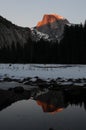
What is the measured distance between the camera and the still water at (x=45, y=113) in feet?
46.8

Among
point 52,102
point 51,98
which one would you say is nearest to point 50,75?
point 51,98

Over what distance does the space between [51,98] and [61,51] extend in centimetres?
7443

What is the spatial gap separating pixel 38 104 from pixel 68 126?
24.0 feet

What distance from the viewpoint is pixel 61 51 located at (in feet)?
321

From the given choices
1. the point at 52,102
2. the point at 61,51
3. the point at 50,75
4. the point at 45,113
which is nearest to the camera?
the point at 45,113

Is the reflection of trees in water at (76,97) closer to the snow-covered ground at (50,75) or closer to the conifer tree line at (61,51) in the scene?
the snow-covered ground at (50,75)

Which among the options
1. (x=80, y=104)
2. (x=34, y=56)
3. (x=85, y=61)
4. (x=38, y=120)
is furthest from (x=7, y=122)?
(x=34, y=56)

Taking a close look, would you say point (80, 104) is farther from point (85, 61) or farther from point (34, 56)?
point (34, 56)

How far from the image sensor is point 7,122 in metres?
15.2

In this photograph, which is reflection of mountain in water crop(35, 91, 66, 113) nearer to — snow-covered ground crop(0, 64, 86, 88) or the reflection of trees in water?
the reflection of trees in water

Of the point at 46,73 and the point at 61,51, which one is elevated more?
the point at 61,51

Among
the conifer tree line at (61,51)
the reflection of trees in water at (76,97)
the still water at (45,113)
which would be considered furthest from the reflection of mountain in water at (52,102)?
the conifer tree line at (61,51)

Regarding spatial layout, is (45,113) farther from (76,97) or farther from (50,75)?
(50,75)

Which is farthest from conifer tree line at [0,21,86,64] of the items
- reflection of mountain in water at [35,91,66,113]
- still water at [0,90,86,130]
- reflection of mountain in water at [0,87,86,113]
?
still water at [0,90,86,130]
